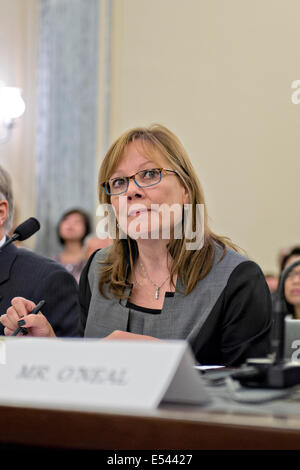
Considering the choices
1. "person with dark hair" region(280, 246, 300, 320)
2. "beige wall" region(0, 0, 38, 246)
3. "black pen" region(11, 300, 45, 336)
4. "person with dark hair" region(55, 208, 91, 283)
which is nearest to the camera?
"black pen" region(11, 300, 45, 336)

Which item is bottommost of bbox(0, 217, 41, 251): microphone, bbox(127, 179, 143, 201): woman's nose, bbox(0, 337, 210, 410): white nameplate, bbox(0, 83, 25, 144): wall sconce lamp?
bbox(0, 337, 210, 410): white nameplate

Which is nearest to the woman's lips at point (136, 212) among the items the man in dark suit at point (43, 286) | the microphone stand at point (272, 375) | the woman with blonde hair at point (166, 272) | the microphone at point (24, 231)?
the woman with blonde hair at point (166, 272)

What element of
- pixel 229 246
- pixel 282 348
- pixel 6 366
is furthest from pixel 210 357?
pixel 6 366

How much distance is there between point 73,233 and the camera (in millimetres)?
5520

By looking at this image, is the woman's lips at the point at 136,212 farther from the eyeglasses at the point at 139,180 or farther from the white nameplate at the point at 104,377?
the white nameplate at the point at 104,377

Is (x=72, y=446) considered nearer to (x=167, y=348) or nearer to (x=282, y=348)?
(x=167, y=348)

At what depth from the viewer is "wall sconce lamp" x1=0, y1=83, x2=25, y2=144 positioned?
6.04m

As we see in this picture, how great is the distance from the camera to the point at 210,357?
1.54 m

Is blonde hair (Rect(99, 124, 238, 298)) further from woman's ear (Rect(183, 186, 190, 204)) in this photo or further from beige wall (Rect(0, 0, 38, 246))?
beige wall (Rect(0, 0, 38, 246))

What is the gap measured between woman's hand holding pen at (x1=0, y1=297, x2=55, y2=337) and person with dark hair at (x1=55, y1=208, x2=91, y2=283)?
153 inches

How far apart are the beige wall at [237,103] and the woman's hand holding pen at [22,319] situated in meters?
3.80

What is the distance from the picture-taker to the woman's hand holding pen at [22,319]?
1.44m

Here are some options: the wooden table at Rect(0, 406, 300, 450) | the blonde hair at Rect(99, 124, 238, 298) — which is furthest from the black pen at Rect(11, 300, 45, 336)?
the wooden table at Rect(0, 406, 300, 450)

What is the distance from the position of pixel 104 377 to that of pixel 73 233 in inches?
188
